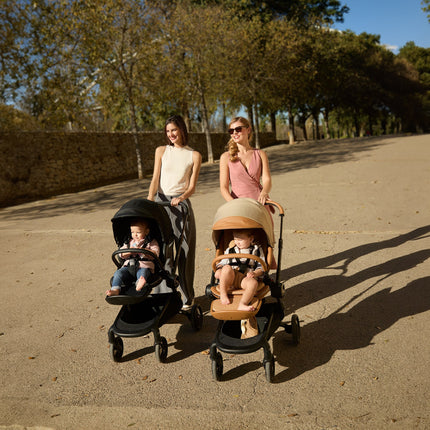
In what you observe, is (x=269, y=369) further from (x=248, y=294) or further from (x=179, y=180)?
(x=179, y=180)

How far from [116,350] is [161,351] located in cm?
43

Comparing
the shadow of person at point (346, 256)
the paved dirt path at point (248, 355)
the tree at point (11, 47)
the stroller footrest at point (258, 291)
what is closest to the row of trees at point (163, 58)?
the tree at point (11, 47)

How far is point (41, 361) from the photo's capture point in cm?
412

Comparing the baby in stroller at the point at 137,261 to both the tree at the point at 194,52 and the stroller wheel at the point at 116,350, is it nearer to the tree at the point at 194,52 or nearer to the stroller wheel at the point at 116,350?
the stroller wheel at the point at 116,350

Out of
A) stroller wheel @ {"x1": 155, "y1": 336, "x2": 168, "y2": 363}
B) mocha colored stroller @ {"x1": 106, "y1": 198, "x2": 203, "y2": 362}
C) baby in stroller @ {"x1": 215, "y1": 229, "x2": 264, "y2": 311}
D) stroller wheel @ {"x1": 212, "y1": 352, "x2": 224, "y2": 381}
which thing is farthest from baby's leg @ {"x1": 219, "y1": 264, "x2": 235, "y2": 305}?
stroller wheel @ {"x1": 155, "y1": 336, "x2": 168, "y2": 363}

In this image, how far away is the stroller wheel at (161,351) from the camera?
12.8 feet

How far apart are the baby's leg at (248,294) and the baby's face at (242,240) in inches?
15.8

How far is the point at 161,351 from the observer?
3930mm

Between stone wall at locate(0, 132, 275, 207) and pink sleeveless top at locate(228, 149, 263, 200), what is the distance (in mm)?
14570

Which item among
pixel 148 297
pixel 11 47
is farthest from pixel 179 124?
pixel 11 47

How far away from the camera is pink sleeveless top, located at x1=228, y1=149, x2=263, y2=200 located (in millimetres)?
4652

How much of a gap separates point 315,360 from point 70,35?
54.9 ft

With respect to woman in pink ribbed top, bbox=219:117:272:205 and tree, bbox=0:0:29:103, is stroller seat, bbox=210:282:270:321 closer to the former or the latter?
woman in pink ribbed top, bbox=219:117:272:205

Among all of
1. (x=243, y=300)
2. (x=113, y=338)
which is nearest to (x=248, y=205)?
(x=243, y=300)
